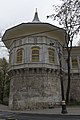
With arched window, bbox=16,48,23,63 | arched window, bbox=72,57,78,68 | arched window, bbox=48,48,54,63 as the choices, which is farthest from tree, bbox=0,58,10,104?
arched window, bbox=48,48,54,63

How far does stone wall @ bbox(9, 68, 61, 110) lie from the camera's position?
92.8ft

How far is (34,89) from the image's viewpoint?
28.7 meters

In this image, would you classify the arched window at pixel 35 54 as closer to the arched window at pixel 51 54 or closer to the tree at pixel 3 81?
the arched window at pixel 51 54

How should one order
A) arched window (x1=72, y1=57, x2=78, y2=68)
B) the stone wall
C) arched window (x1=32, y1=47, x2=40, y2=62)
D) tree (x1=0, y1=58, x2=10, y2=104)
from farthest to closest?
tree (x1=0, y1=58, x2=10, y2=104)
arched window (x1=72, y1=57, x2=78, y2=68)
arched window (x1=32, y1=47, x2=40, y2=62)
the stone wall

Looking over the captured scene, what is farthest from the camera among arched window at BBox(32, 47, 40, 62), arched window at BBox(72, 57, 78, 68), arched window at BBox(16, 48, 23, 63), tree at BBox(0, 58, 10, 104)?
tree at BBox(0, 58, 10, 104)

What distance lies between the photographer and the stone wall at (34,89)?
28281 millimetres

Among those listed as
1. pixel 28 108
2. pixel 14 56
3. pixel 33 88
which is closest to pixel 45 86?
pixel 33 88

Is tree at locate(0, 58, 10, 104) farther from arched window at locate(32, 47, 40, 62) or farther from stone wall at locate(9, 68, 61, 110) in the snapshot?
arched window at locate(32, 47, 40, 62)

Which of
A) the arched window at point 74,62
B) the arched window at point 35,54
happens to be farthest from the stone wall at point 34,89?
the arched window at point 74,62

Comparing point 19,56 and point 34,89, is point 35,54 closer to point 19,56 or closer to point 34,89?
point 19,56

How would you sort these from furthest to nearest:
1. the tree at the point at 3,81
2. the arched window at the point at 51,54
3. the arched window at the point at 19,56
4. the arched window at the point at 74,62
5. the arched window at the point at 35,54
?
the tree at the point at 3,81
the arched window at the point at 74,62
the arched window at the point at 51,54
the arched window at the point at 19,56
the arched window at the point at 35,54

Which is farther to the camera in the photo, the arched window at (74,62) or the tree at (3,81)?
the tree at (3,81)

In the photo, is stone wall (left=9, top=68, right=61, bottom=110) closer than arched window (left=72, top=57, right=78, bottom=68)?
Yes

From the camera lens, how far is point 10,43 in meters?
34.5
